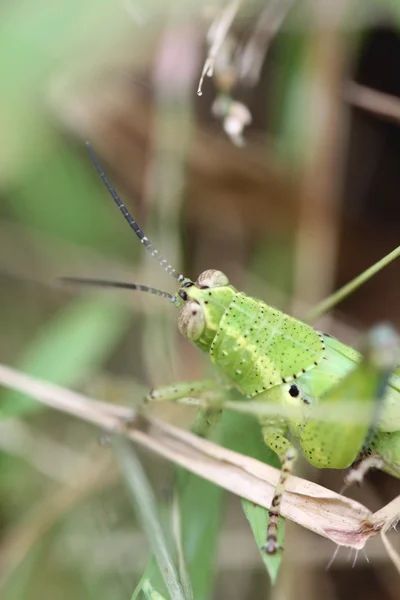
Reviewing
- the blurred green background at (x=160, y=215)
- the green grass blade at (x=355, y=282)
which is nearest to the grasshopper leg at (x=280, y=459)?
the blurred green background at (x=160, y=215)

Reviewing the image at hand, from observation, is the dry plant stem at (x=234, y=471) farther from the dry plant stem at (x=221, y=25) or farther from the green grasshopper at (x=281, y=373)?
the dry plant stem at (x=221, y=25)

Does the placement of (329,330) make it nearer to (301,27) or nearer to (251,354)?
(251,354)

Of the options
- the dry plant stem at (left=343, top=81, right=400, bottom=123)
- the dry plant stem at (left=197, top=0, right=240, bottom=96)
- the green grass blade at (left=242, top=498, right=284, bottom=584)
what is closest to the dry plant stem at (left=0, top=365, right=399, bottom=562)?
the green grass blade at (left=242, top=498, right=284, bottom=584)

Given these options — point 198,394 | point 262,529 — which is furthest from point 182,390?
point 262,529

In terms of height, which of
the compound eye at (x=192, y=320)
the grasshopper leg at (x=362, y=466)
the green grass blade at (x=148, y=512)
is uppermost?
the compound eye at (x=192, y=320)

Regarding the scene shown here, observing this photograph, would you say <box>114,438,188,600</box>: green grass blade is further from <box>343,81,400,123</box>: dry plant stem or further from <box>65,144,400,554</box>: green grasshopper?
<box>343,81,400,123</box>: dry plant stem

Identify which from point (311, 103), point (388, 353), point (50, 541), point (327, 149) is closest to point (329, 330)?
point (327, 149)
